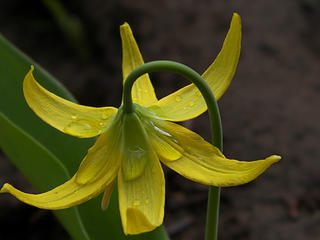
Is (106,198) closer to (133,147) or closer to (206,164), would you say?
(133,147)

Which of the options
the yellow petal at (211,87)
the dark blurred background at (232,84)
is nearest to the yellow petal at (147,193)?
the yellow petal at (211,87)

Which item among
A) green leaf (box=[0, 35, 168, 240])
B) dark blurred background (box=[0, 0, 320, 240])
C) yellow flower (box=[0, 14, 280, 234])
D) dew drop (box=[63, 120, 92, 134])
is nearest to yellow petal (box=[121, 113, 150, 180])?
yellow flower (box=[0, 14, 280, 234])

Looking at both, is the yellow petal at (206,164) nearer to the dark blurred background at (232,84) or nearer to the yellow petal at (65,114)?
the yellow petal at (65,114)

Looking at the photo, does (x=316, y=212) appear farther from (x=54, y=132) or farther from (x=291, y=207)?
(x=54, y=132)

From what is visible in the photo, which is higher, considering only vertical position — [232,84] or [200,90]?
[200,90]

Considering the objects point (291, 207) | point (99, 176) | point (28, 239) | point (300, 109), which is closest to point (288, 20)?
point (300, 109)

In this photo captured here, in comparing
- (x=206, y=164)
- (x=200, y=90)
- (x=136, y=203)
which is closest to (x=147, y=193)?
(x=136, y=203)
